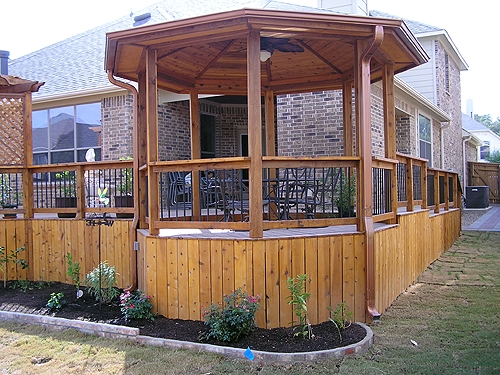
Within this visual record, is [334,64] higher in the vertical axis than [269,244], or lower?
higher

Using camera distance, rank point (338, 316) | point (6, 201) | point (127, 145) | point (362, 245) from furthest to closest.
Result: point (127, 145), point (6, 201), point (362, 245), point (338, 316)

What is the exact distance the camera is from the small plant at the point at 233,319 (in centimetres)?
442

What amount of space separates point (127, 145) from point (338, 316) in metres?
7.24

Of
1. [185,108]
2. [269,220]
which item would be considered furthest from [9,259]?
[185,108]

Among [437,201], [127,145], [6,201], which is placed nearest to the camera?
[6,201]

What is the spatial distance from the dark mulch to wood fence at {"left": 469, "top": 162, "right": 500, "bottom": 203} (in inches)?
827

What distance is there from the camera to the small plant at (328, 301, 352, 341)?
462 centimetres

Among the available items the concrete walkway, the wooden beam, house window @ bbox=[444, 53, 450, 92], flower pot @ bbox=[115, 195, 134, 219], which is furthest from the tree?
flower pot @ bbox=[115, 195, 134, 219]

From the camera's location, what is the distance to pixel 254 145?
15.9 feet

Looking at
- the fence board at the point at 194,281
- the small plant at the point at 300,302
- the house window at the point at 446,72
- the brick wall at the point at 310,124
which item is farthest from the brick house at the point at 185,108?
the small plant at the point at 300,302

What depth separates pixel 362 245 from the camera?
5102mm

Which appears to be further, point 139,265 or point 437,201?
point 437,201

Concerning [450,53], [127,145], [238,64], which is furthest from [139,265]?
[450,53]

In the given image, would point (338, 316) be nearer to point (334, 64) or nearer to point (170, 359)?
point (170, 359)
